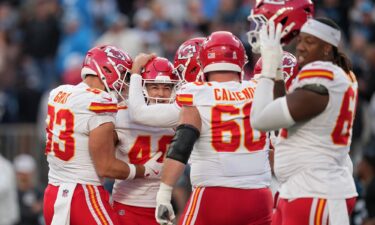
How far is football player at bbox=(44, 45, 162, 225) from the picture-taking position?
24.1 ft

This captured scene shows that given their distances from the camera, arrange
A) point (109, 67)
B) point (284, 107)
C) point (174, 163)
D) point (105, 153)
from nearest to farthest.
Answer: point (284, 107) → point (174, 163) → point (105, 153) → point (109, 67)

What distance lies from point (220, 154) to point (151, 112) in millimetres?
650

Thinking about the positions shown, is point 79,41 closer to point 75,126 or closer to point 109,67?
point 109,67

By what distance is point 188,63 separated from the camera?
7.90 m

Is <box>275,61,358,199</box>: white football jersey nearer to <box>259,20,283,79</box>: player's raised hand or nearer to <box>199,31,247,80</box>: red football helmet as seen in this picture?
<box>259,20,283,79</box>: player's raised hand


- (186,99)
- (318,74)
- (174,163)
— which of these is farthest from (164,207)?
(318,74)

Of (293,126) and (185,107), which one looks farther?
(185,107)

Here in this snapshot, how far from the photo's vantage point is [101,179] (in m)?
7.50

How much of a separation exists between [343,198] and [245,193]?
0.80m

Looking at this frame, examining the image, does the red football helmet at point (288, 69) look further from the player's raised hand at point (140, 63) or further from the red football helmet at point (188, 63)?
the player's raised hand at point (140, 63)

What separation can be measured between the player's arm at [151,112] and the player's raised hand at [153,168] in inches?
13.2

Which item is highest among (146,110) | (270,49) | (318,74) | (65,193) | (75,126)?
(270,49)

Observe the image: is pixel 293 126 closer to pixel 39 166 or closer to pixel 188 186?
pixel 188 186

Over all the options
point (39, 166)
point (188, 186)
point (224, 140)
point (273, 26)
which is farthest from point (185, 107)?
point (39, 166)
